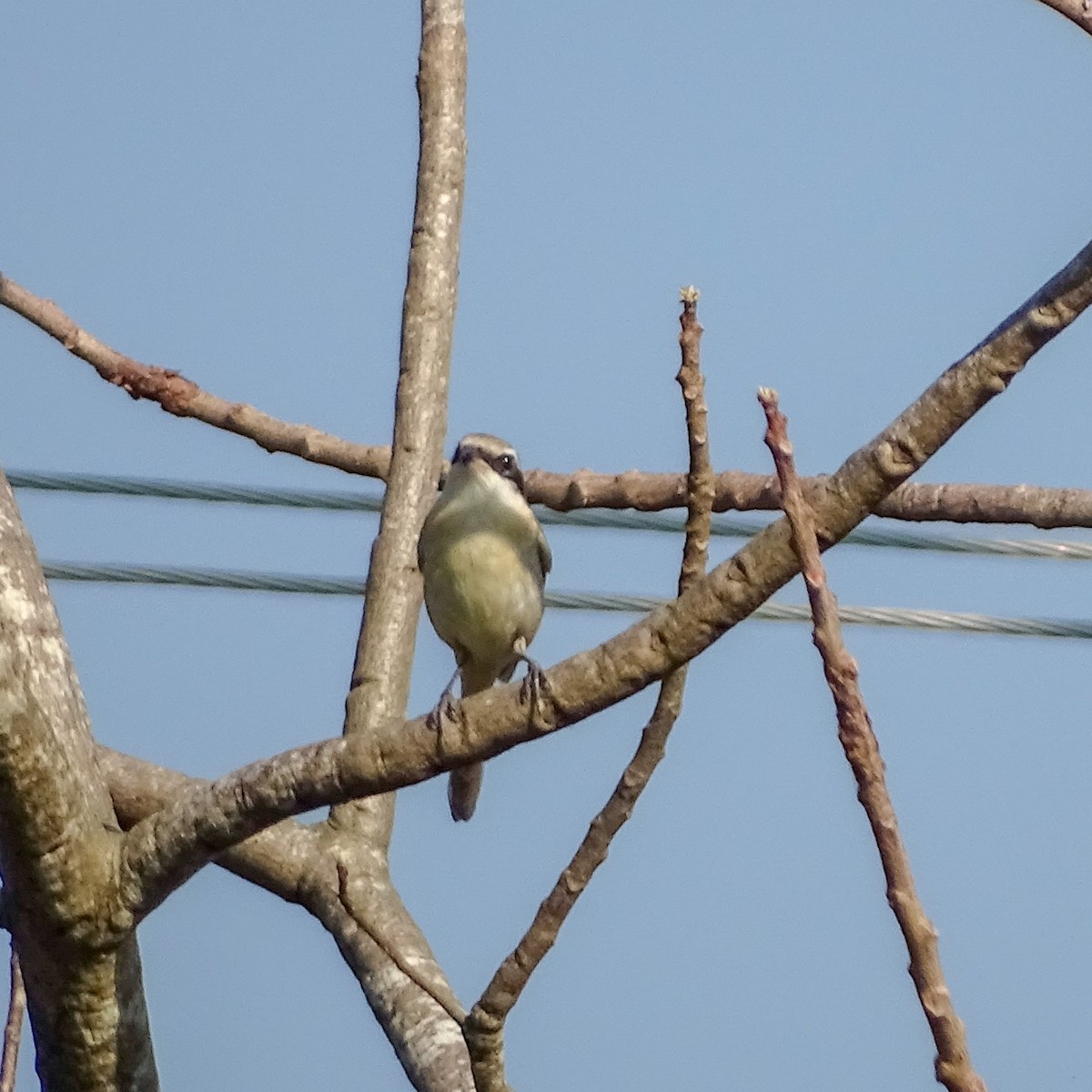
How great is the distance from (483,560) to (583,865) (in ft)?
10.2

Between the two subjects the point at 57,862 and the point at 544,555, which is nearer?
the point at 57,862

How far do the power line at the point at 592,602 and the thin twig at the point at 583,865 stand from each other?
2.77 metres

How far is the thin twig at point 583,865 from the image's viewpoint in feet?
9.39

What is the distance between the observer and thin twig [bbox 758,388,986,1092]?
173cm

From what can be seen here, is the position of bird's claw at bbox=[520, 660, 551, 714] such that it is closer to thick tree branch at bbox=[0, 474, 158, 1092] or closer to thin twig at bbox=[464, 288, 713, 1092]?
thin twig at bbox=[464, 288, 713, 1092]

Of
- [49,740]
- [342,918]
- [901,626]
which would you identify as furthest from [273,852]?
[901,626]

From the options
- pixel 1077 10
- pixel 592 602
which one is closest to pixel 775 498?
pixel 592 602

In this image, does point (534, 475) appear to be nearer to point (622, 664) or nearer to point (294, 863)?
point (294, 863)

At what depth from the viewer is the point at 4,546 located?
3.51 m

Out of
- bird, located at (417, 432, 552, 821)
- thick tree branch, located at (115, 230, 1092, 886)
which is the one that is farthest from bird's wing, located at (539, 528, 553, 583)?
thick tree branch, located at (115, 230, 1092, 886)

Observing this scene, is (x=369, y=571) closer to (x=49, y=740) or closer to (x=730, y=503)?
(x=730, y=503)

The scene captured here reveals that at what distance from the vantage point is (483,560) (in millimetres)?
6008

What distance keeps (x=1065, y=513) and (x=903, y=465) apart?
2.58 metres

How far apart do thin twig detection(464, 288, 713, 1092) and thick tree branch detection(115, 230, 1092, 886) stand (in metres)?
0.14
